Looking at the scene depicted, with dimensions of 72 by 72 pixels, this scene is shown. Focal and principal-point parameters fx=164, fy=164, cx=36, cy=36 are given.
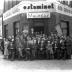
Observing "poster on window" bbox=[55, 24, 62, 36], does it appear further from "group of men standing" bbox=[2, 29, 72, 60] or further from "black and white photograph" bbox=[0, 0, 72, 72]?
"group of men standing" bbox=[2, 29, 72, 60]

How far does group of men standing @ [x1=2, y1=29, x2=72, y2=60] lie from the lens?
37.9 ft

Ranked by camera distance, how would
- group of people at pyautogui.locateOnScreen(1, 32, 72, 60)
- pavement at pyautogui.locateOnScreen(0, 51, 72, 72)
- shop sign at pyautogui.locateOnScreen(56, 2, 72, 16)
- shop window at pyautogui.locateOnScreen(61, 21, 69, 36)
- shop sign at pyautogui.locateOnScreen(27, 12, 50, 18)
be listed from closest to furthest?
pavement at pyautogui.locateOnScreen(0, 51, 72, 72), group of people at pyautogui.locateOnScreen(1, 32, 72, 60), shop sign at pyautogui.locateOnScreen(27, 12, 50, 18), shop sign at pyautogui.locateOnScreen(56, 2, 72, 16), shop window at pyautogui.locateOnScreen(61, 21, 69, 36)

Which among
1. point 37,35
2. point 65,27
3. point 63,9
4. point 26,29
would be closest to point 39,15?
point 26,29

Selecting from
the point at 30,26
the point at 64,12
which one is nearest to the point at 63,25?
the point at 64,12

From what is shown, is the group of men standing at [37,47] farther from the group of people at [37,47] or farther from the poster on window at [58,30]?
the poster on window at [58,30]

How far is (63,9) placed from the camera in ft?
50.9

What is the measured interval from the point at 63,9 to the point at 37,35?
4.01m

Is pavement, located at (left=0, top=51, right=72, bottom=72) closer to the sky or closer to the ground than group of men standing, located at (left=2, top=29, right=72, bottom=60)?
closer to the ground

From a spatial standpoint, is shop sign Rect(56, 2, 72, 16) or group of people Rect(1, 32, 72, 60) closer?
group of people Rect(1, 32, 72, 60)

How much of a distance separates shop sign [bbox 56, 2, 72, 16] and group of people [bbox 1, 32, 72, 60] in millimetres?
3757

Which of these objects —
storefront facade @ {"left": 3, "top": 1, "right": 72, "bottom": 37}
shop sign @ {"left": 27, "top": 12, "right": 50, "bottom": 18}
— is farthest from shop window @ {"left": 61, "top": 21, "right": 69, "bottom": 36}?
shop sign @ {"left": 27, "top": 12, "right": 50, "bottom": 18}

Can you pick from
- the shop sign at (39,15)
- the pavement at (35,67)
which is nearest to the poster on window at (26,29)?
the shop sign at (39,15)

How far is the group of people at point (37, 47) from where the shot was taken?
1154 cm

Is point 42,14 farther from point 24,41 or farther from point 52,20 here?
point 24,41
